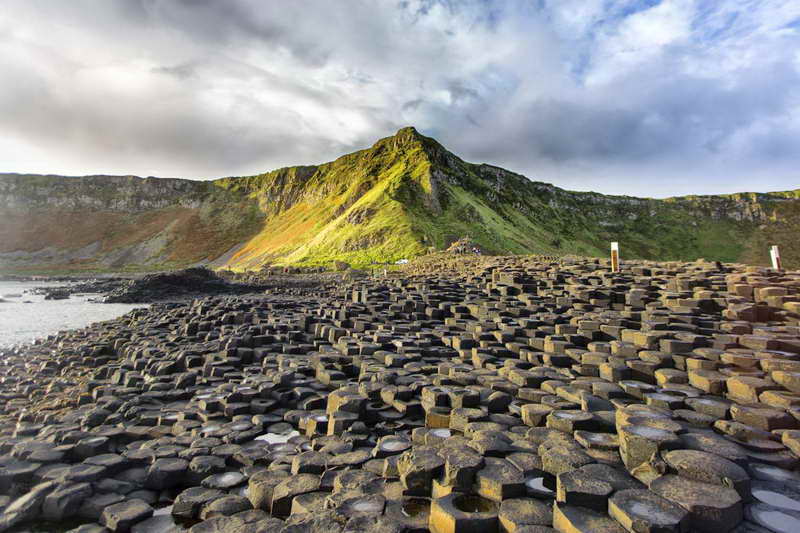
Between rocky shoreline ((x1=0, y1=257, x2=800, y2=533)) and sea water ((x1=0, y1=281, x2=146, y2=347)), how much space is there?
11.3 meters

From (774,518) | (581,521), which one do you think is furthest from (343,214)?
(774,518)

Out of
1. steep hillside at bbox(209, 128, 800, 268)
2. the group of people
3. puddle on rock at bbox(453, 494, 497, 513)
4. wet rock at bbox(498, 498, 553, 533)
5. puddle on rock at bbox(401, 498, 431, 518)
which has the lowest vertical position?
puddle on rock at bbox(401, 498, 431, 518)

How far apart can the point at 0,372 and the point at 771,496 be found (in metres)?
16.8

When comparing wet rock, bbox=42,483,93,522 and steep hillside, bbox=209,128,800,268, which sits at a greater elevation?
steep hillside, bbox=209,128,800,268

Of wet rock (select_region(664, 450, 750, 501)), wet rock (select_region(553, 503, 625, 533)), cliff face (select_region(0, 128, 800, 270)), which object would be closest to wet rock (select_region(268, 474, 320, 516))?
wet rock (select_region(553, 503, 625, 533))

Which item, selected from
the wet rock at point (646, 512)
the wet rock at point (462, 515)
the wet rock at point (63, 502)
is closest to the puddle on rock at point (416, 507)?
the wet rock at point (462, 515)

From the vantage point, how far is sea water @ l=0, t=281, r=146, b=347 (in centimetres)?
2011

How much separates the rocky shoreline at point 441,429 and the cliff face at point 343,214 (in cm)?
4878

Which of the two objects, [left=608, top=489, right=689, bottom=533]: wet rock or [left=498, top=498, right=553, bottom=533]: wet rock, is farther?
[left=498, top=498, right=553, bottom=533]: wet rock

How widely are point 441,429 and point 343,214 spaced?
64.0 m

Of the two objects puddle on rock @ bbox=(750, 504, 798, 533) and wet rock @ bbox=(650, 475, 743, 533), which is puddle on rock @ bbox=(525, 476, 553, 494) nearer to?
wet rock @ bbox=(650, 475, 743, 533)

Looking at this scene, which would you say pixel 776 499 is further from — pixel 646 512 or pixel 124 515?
pixel 124 515

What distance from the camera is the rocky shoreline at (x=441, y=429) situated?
11.6 feet

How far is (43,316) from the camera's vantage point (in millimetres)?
26516
